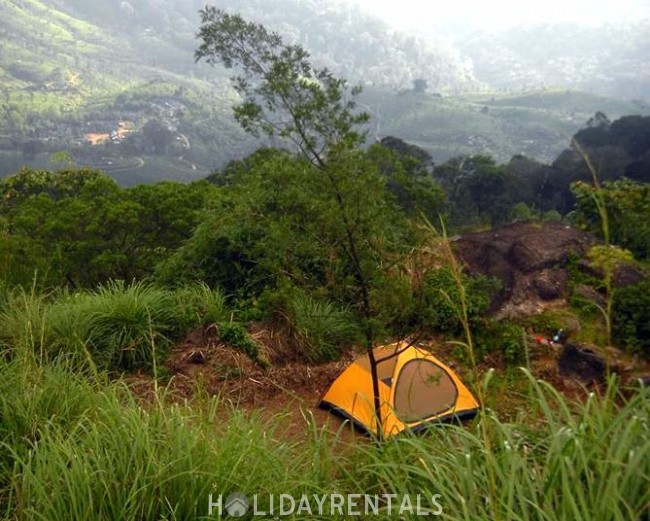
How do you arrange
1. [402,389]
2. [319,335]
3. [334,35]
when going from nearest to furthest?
[402,389]
[319,335]
[334,35]

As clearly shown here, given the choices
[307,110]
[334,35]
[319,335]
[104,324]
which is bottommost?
[319,335]

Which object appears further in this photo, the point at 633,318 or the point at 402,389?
the point at 633,318

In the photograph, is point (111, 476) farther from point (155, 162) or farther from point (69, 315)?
point (155, 162)

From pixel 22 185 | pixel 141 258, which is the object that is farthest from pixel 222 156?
pixel 141 258

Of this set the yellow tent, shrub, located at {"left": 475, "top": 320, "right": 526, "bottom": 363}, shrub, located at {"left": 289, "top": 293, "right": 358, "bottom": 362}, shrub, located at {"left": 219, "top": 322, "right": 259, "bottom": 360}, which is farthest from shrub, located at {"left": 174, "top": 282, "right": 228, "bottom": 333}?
shrub, located at {"left": 475, "top": 320, "right": 526, "bottom": 363}

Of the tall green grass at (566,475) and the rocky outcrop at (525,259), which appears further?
the rocky outcrop at (525,259)

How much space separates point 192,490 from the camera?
70.2 inches

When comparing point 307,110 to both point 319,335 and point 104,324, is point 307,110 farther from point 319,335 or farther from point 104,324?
point 319,335

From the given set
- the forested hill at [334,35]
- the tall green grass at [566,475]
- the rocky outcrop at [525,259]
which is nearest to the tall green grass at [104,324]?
the tall green grass at [566,475]

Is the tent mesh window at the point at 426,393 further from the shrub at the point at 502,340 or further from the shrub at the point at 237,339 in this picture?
the shrub at the point at 502,340

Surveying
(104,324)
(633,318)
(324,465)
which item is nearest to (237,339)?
(104,324)

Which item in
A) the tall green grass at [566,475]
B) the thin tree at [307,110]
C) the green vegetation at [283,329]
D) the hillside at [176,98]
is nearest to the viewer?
the tall green grass at [566,475]

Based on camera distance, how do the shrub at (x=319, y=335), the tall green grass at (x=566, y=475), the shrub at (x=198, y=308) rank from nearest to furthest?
the tall green grass at (x=566, y=475), the shrub at (x=198, y=308), the shrub at (x=319, y=335)

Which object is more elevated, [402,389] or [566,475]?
[566,475]
